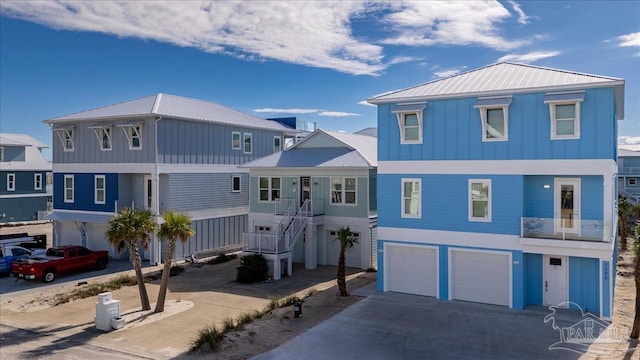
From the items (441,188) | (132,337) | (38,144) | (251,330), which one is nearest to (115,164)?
(132,337)

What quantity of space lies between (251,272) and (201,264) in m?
6.26

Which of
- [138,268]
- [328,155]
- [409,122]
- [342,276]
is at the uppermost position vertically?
[409,122]

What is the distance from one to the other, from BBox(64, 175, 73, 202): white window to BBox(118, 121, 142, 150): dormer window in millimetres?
5831

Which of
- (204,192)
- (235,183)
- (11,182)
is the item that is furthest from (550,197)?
(11,182)

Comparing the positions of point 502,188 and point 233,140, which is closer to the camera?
point 502,188

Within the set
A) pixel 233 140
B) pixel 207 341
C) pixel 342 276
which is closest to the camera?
pixel 207 341

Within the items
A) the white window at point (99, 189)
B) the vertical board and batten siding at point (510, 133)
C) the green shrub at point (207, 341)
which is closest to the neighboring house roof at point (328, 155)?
the vertical board and batten siding at point (510, 133)

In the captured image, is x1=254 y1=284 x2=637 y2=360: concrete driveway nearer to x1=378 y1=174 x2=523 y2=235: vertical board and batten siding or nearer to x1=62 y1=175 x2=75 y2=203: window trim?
x1=378 y1=174 x2=523 y2=235: vertical board and batten siding

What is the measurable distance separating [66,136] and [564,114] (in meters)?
29.3

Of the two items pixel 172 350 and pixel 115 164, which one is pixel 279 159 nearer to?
pixel 115 164

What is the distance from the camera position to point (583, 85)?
56.5 feet

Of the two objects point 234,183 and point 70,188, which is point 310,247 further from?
point 70,188

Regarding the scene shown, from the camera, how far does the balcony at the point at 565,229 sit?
17.1 meters

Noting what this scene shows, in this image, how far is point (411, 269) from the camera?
21.0 metres
